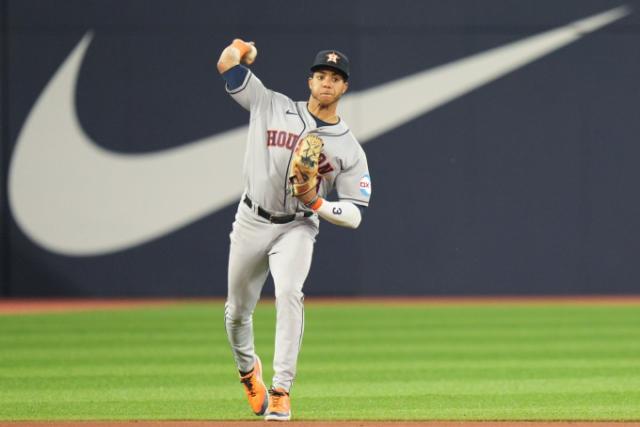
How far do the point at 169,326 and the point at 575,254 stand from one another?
6723mm

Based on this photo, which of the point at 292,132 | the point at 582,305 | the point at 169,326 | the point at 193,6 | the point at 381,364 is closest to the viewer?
the point at 292,132

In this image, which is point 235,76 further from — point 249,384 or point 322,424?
point 322,424

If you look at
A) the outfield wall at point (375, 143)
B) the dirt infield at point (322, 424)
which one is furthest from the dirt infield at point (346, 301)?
the dirt infield at point (322, 424)

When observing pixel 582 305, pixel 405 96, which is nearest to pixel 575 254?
pixel 582 305

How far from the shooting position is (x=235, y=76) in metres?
7.50

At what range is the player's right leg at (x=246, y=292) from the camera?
7.57m

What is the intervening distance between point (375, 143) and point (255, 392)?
11.0m

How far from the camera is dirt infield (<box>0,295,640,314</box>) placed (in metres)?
17.5

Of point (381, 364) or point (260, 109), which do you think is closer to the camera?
point (260, 109)

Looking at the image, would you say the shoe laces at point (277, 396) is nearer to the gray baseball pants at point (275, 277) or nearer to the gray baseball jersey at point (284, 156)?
the gray baseball pants at point (275, 277)

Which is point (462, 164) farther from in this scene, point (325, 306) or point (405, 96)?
point (325, 306)

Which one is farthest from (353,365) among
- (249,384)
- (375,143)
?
(375,143)

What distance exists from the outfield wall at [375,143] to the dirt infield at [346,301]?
0.17m

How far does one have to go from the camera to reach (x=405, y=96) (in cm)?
1867
